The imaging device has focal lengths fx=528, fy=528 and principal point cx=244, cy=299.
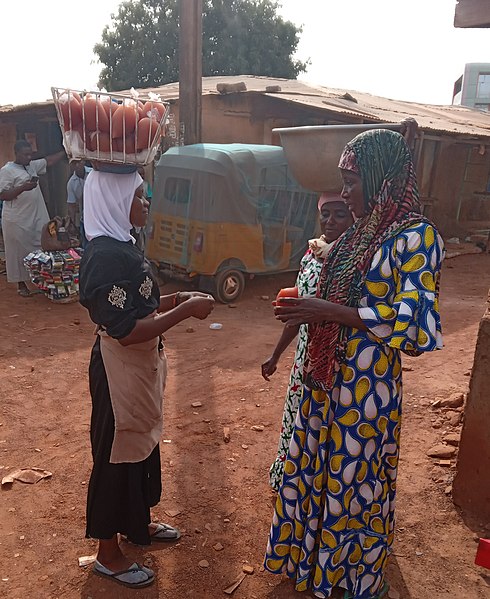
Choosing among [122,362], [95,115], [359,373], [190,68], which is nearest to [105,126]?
[95,115]

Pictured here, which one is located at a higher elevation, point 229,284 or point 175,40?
point 175,40

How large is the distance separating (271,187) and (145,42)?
16.8 metres

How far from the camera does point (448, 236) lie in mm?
12805

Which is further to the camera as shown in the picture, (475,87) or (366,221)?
(475,87)

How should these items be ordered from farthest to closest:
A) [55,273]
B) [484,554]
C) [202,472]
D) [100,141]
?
[55,273] < [202,472] < [100,141] < [484,554]

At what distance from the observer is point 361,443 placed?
204 centimetres

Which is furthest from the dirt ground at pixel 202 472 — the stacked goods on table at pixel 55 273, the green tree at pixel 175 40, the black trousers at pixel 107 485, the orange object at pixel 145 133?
the green tree at pixel 175 40

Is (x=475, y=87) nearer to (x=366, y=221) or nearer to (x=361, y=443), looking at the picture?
(x=366, y=221)

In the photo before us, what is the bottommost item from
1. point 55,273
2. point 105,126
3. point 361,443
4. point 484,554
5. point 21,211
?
point 55,273

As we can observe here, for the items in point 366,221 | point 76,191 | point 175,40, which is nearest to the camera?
point 366,221

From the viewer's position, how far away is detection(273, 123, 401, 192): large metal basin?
2.60 metres

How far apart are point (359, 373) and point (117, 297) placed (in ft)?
3.16

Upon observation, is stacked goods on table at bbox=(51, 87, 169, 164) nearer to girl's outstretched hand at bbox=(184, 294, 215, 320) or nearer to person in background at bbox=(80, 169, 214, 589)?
person in background at bbox=(80, 169, 214, 589)

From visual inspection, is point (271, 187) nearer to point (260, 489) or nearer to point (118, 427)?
point (260, 489)
